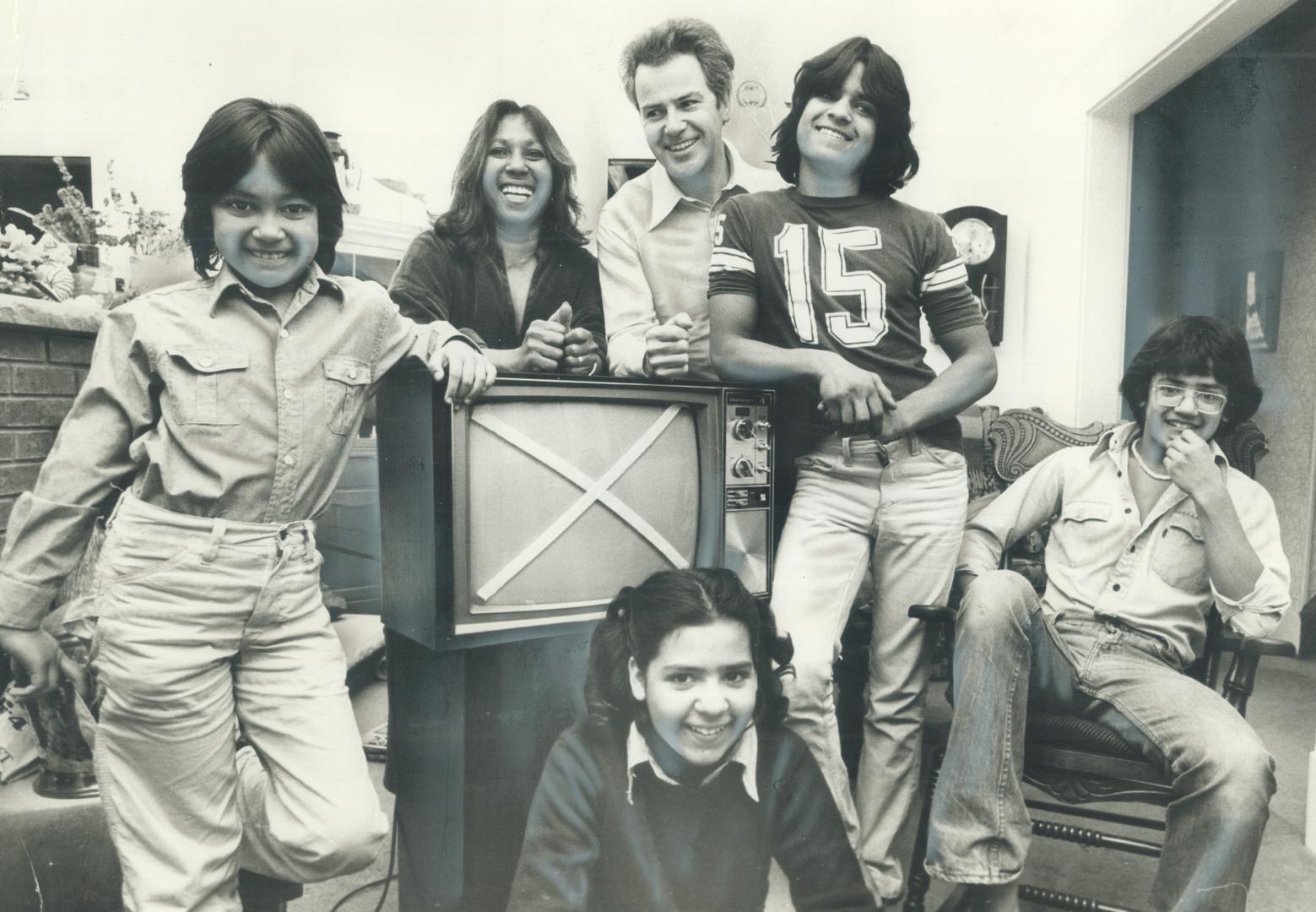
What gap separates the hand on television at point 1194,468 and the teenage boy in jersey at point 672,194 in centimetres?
84

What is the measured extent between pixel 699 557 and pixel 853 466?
1.03ft

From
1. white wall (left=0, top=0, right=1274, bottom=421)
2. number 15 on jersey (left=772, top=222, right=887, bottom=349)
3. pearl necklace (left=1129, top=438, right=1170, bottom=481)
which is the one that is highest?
white wall (left=0, top=0, right=1274, bottom=421)

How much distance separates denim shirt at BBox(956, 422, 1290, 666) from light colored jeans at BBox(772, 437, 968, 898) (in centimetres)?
11

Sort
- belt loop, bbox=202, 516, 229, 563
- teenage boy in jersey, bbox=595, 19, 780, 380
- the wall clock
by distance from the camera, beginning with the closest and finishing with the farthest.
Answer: belt loop, bbox=202, 516, 229, 563 < teenage boy in jersey, bbox=595, 19, 780, 380 < the wall clock

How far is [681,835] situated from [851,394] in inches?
31.0

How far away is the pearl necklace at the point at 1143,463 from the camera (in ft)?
5.23

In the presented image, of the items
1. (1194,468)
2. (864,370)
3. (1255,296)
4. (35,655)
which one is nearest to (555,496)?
(864,370)

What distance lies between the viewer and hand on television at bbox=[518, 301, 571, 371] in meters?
1.52

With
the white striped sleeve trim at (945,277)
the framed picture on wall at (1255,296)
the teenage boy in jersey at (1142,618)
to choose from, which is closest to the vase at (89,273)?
the white striped sleeve trim at (945,277)

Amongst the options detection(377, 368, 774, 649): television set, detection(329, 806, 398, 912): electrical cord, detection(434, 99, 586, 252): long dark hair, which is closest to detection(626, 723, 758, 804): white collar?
detection(377, 368, 774, 649): television set

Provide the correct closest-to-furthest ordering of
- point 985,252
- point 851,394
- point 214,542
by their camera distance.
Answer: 1. point 214,542
2. point 851,394
3. point 985,252

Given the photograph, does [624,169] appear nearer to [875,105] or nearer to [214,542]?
[875,105]

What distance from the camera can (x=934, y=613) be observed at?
1456 millimetres

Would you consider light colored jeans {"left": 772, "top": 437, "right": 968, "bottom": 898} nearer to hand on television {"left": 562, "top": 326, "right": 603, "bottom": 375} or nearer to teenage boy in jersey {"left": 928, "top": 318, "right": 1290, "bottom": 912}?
teenage boy in jersey {"left": 928, "top": 318, "right": 1290, "bottom": 912}
